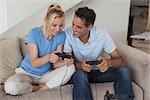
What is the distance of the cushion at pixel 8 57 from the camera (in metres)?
1.68

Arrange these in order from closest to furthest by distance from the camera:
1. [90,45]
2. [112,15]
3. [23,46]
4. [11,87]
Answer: [11,87] → [90,45] → [23,46] → [112,15]

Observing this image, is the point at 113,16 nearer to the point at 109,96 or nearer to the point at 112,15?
the point at 112,15

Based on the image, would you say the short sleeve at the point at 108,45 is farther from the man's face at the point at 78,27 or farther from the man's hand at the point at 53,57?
the man's hand at the point at 53,57

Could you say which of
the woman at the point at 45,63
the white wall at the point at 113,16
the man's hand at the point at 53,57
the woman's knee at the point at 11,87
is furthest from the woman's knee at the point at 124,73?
the white wall at the point at 113,16

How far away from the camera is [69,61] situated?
1.55 meters

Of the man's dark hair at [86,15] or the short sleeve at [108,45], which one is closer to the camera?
the man's dark hair at [86,15]

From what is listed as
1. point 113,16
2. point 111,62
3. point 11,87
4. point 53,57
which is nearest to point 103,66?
point 111,62

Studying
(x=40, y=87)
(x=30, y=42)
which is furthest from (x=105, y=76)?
(x=30, y=42)

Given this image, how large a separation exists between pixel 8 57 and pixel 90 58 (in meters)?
0.56

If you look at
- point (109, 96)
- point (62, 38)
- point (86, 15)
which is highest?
point (86, 15)

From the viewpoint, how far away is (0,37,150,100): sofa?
4.89ft

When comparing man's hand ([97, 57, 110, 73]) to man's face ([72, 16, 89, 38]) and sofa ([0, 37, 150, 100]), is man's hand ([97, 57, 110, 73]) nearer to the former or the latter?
sofa ([0, 37, 150, 100])

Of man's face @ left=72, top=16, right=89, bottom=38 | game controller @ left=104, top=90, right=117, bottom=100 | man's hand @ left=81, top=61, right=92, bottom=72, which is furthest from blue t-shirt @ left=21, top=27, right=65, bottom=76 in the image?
game controller @ left=104, top=90, right=117, bottom=100

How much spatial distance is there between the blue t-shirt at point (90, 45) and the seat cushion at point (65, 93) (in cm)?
22
